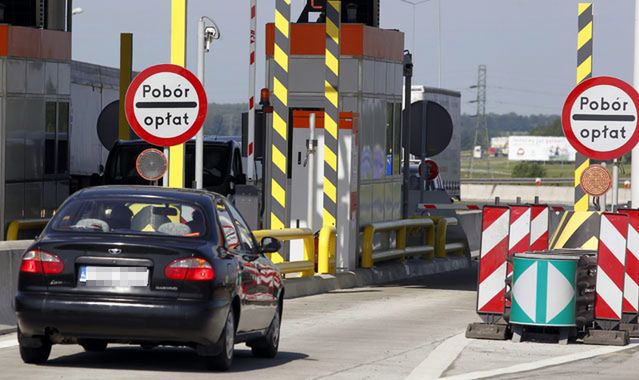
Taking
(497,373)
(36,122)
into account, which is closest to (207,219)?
(497,373)

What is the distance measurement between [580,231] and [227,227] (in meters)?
5.78

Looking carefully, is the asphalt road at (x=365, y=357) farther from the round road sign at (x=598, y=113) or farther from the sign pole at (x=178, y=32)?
the sign pole at (x=178, y=32)

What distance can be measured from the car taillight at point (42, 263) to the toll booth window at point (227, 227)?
4.30ft

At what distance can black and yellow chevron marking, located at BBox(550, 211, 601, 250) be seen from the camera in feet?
60.1

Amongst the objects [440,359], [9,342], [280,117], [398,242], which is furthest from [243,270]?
[398,242]

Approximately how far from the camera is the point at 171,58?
19.4 meters

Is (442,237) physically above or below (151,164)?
below

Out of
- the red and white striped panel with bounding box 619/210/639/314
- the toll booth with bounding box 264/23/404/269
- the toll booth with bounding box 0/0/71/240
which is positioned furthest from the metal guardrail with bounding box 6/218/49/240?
the red and white striped panel with bounding box 619/210/639/314

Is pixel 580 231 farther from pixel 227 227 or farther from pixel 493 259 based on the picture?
pixel 227 227

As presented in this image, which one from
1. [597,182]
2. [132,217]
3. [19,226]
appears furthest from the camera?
[19,226]

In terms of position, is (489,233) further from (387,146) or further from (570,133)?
(387,146)

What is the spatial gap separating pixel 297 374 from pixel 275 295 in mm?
1733

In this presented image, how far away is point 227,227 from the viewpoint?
539 inches

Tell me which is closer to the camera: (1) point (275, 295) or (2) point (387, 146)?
(1) point (275, 295)
